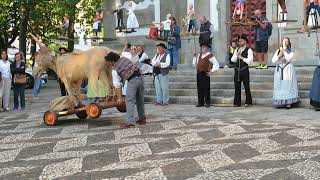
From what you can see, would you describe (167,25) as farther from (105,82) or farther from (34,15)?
(34,15)

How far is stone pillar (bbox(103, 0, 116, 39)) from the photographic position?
81.8ft

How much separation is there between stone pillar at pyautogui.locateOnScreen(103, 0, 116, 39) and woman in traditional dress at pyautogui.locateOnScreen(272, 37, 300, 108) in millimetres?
12488

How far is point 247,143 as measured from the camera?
8.41m

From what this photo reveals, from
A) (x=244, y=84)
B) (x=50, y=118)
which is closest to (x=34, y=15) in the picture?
(x=244, y=84)

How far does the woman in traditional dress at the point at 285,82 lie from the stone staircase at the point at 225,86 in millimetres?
417

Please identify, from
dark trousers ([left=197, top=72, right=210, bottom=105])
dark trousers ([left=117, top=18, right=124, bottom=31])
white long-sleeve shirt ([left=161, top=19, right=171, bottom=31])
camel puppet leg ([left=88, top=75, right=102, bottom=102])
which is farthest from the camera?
dark trousers ([left=117, top=18, right=124, bottom=31])

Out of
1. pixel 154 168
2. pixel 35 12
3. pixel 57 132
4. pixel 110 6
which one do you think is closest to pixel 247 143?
pixel 154 168

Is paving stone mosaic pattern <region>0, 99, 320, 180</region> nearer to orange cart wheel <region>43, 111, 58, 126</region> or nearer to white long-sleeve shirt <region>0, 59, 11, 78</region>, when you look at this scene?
orange cart wheel <region>43, 111, 58, 126</region>

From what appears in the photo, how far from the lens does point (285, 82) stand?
13.3 meters

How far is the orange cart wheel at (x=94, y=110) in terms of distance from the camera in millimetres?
10938

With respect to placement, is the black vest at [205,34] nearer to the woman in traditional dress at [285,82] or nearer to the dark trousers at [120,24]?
the woman in traditional dress at [285,82]

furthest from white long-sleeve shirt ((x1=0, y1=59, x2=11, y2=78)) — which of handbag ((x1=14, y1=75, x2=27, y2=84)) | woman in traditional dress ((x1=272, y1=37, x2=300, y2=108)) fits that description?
woman in traditional dress ((x1=272, y1=37, x2=300, y2=108))

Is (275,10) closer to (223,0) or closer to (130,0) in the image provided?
(223,0)

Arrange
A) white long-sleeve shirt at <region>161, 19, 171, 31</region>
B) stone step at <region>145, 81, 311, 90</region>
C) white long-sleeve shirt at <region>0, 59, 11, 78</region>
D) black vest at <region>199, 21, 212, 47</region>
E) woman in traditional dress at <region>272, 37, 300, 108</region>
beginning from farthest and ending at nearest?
white long-sleeve shirt at <region>161, 19, 171, 31</region> → black vest at <region>199, 21, 212, 47</region> → white long-sleeve shirt at <region>0, 59, 11, 78</region> → stone step at <region>145, 81, 311, 90</region> → woman in traditional dress at <region>272, 37, 300, 108</region>
